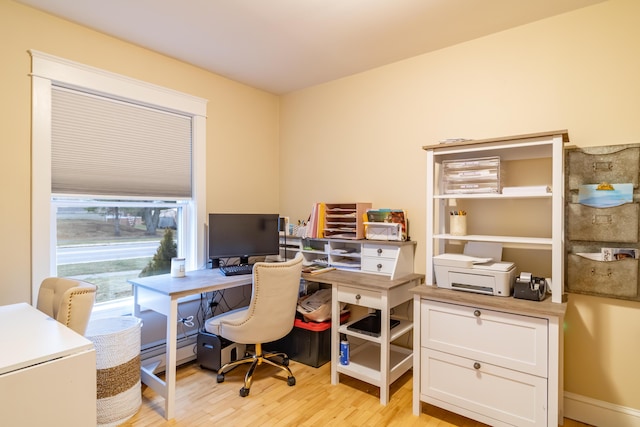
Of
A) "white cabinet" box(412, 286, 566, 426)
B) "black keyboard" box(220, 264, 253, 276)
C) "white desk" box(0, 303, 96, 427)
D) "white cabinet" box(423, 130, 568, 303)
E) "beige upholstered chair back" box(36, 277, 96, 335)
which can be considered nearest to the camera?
"white desk" box(0, 303, 96, 427)

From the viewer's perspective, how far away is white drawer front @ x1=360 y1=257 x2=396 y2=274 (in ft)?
8.86

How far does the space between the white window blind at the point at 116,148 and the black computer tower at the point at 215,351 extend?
1258mm

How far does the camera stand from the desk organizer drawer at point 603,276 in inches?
80.1

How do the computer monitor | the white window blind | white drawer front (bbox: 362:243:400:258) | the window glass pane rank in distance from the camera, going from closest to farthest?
1. the white window blind
2. the window glass pane
3. white drawer front (bbox: 362:243:400:258)
4. the computer monitor

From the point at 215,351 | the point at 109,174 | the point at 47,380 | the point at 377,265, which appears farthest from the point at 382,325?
the point at 109,174

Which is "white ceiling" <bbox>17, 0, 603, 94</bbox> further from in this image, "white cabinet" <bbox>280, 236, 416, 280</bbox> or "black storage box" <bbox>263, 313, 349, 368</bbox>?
"black storage box" <bbox>263, 313, 349, 368</bbox>

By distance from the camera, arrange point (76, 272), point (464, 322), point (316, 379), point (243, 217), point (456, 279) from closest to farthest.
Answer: point (464, 322)
point (456, 279)
point (76, 272)
point (316, 379)
point (243, 217)

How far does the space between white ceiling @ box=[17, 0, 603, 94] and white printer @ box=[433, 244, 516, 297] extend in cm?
159

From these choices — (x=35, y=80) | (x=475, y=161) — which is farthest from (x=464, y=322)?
(x=35, y=80)

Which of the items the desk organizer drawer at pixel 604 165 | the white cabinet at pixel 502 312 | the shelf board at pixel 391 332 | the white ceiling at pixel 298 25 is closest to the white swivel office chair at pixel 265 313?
the shelf board at pixel 391 332

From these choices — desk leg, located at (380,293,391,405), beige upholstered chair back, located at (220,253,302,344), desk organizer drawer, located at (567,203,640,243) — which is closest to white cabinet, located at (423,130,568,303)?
desk organizer drawer, located at (567,203,640,243)

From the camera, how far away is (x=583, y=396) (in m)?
2.18

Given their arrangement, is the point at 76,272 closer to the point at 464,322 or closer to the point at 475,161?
the point at 464,322

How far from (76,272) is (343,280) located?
1.96 metres
